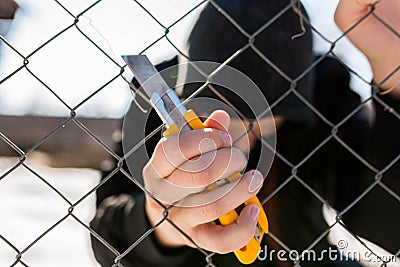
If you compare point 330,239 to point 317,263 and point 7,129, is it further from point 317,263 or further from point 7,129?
point 7,129

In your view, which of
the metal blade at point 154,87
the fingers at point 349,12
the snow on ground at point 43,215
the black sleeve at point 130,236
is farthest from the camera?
the snow on ground at point 43,215

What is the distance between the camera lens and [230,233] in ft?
3.40

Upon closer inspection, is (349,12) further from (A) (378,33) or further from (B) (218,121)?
(B) (218,121)

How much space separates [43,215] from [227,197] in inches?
156

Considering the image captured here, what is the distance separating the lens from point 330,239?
5.66 feet

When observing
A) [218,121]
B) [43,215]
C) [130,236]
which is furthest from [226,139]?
[43,215]

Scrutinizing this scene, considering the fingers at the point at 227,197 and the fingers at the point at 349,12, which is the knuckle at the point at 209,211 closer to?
the fingers at the point at 227,197

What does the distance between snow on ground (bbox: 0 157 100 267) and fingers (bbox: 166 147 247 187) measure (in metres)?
2.14

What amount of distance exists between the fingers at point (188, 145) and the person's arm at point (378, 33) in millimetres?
337

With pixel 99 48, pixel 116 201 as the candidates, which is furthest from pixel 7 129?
pixel 99 48

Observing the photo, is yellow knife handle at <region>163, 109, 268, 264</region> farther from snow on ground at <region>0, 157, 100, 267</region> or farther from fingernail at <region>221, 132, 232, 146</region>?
snow on ground at <region>0, 157, 100, 267</region>

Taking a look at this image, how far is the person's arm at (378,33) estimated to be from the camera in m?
1.21

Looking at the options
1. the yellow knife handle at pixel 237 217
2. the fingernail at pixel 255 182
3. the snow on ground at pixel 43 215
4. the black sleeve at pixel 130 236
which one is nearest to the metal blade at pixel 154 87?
the yellow knife handle at pixel 237 217

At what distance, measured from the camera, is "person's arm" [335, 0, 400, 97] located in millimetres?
1212
